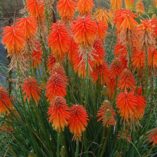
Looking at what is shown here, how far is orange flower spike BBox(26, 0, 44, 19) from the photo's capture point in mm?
2775

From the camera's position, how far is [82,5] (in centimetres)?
278

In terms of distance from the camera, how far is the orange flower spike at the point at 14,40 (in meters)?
2.41

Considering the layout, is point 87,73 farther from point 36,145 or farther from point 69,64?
point 36,145

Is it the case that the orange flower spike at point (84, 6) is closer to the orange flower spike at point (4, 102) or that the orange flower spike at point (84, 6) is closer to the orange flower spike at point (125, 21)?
the orange flower spike at point (125, 21)

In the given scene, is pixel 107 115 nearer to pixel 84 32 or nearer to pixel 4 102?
pixel 84 32

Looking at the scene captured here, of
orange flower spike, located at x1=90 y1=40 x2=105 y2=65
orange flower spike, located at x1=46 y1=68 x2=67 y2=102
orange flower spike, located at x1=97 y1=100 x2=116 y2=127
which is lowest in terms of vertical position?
orange flower spike, located at x1=97 y1=100 x2=116 y2=127

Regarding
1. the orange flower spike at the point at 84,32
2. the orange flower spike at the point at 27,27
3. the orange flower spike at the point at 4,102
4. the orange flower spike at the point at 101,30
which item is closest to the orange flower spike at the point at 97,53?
the orange flower spike at the point at 101,30

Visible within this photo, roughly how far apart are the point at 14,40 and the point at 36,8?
47 cm

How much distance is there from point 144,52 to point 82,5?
1.67ft

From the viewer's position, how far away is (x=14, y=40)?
2408 mm

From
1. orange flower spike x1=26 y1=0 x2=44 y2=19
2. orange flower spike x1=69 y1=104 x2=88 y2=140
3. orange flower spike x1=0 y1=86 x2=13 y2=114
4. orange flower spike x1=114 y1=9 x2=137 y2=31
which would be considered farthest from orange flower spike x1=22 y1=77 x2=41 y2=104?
orange flower spike x1=114 y1=9 x2=137 y2=31

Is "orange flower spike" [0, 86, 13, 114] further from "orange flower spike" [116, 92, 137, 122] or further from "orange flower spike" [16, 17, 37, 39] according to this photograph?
"orange flower spike" [116, 92, 137, 122]

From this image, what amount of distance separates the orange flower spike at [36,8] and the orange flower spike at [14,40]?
1.19 ft

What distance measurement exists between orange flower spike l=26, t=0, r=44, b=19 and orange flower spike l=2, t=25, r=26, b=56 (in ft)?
1.19
